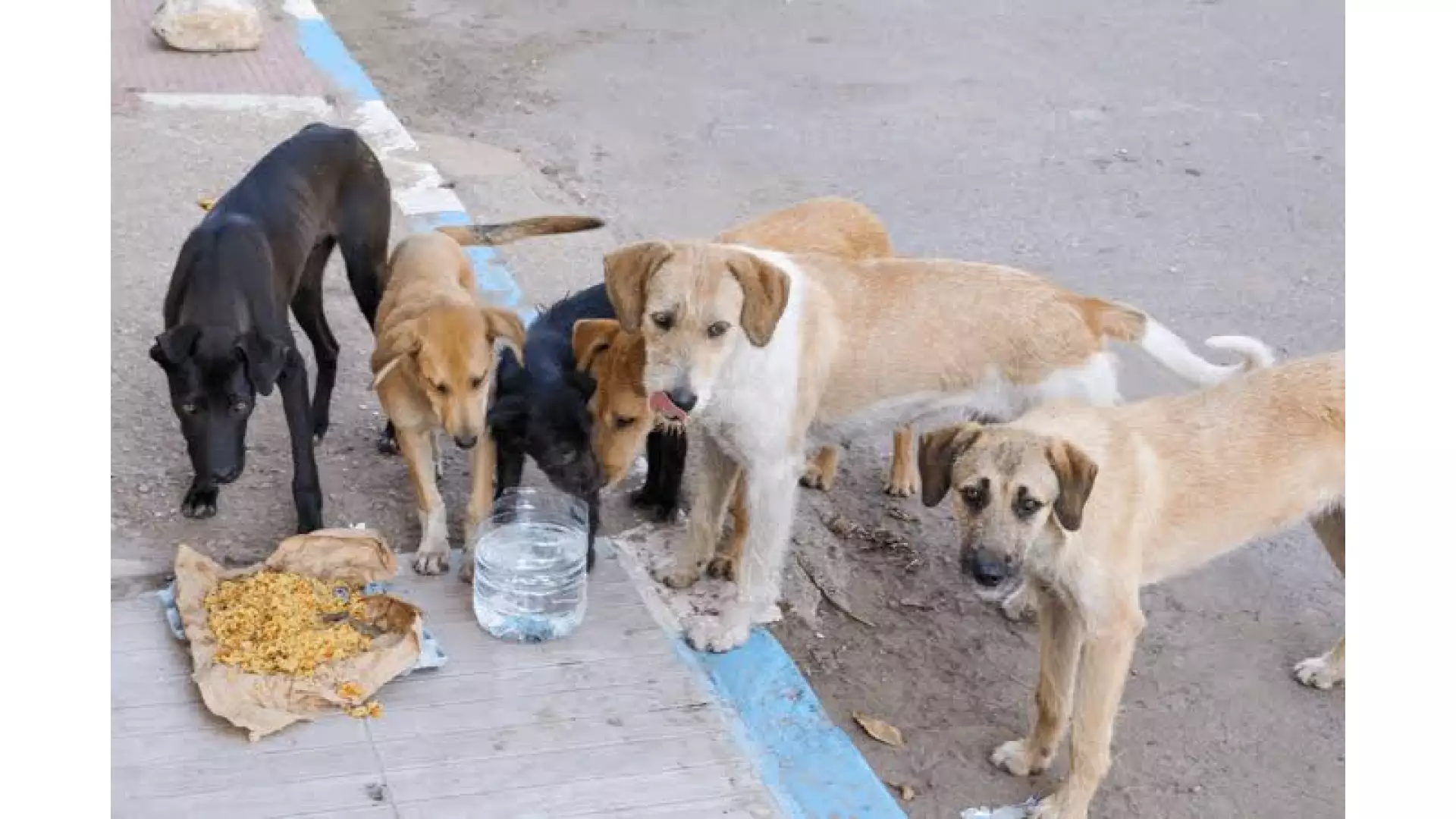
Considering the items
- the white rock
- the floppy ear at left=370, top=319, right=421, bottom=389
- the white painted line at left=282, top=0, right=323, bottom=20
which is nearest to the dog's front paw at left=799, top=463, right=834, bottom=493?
the floppy ear at left=370, top=319, right=421, bottom=389

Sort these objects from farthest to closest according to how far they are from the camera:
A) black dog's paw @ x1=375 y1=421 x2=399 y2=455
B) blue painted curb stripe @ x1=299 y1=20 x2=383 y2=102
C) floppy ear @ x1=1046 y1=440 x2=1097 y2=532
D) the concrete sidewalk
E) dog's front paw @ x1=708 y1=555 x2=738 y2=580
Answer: blue painted curb stripe @ x1=299 y1=20 x2=383 y2=102, black dog's paw @ x1=375 y1=421 x2=399 y2=455, dog's front paw @ x1=708 y1=555 x2=738 y2=580, the concrete sidewalk, floppy ear @ x1=1046 y1=440 x2=1097 y2=532

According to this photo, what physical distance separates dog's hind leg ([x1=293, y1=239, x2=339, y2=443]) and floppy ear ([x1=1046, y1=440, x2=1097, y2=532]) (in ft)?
11.3

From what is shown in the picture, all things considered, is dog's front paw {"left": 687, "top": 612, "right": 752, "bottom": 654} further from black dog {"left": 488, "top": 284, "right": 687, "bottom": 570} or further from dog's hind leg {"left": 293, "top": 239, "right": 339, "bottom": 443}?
dog's hind leg {"left": 293, "top": 239, "right": 339, "bottom": 443}

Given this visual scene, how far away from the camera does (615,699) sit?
16.0 ft

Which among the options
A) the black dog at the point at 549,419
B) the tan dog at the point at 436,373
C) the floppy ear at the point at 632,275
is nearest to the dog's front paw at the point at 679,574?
the black dog at the point at 549,419

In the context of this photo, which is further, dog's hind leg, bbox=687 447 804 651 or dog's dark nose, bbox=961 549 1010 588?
dog's hind leg, bbox=687 447 804 651

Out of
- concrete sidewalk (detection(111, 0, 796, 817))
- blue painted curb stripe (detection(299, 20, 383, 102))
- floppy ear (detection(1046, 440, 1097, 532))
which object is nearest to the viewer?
floppy ear (detection(1046, 440, 1097, 532))

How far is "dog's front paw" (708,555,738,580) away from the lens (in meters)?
5.75

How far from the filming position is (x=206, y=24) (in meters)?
10.9

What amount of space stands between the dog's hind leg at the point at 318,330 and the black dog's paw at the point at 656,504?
1.42 meters

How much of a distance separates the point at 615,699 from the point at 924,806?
106 cm

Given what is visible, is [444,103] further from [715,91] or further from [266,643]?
[266,643]

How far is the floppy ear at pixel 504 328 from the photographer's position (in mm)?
5238

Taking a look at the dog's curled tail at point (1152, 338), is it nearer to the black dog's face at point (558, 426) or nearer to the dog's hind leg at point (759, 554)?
the dog's hind leg at point (759, 554)
